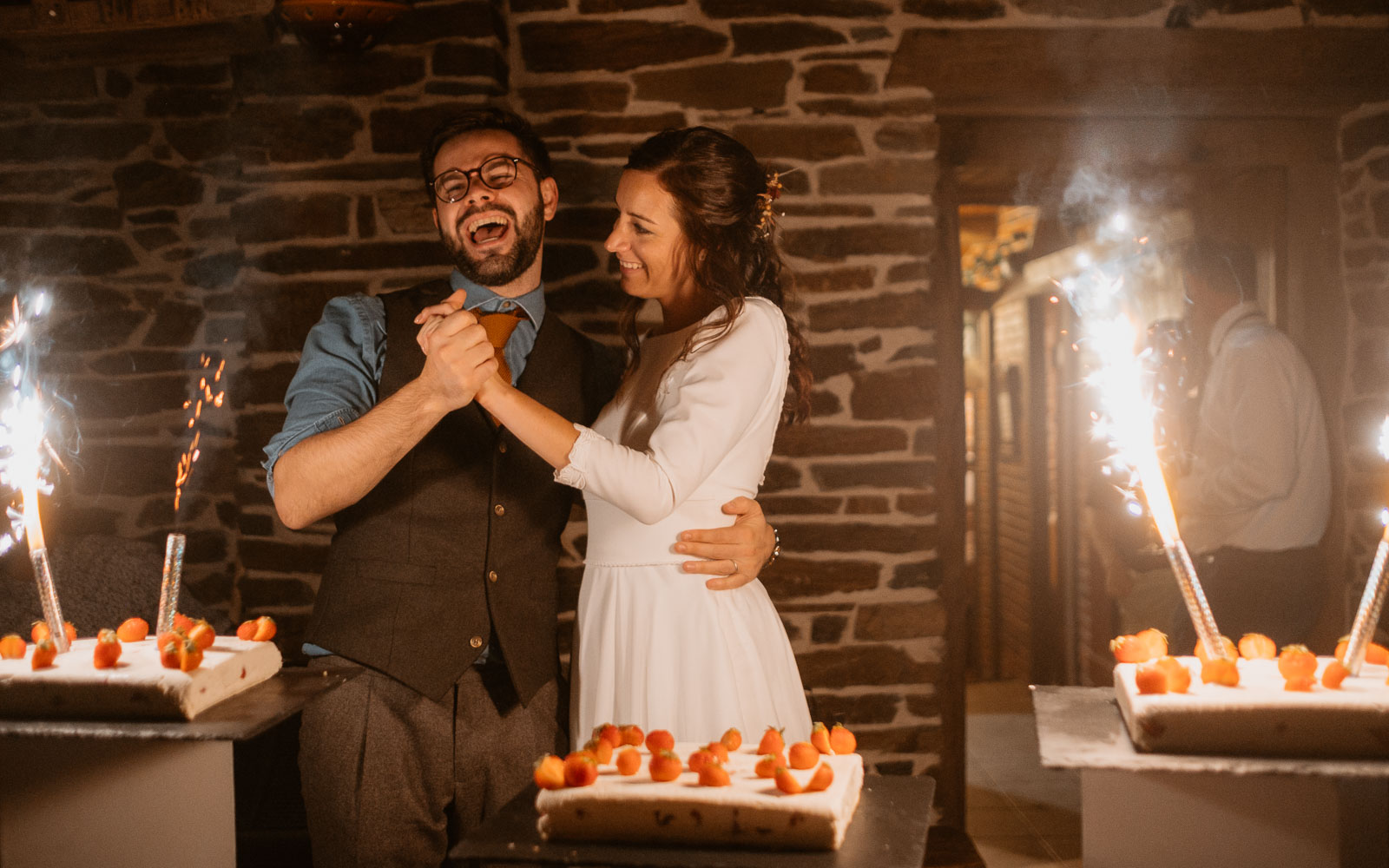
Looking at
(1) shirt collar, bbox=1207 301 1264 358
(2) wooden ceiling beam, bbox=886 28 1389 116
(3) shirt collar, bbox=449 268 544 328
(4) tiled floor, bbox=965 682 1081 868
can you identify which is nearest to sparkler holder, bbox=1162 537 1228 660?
(3) shirt collar, bbox=449 268 544 328

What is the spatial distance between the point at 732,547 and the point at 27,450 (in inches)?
48.4

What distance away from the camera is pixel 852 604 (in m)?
3.26

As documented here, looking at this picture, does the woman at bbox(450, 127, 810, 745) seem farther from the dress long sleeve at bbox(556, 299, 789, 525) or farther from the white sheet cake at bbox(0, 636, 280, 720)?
the white sheet cake at bbox(0, 636, 280, 720)

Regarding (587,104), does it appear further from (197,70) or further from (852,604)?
(852,604)

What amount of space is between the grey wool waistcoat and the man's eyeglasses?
0.22m

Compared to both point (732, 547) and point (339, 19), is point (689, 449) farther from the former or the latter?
point (339, 19)

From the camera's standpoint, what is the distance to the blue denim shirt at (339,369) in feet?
6.51

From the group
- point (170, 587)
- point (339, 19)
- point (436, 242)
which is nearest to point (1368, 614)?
point (170, 587)

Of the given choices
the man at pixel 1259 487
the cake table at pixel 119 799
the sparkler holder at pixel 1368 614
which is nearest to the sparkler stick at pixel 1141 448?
the sparkler holder at pixel 1368 614

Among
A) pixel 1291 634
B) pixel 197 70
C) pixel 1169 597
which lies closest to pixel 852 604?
pixel 1169 597

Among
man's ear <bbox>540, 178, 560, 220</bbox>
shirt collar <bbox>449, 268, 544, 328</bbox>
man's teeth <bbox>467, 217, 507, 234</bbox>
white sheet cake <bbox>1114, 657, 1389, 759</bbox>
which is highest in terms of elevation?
man's ear <bbox>540, 178, 560, 220</bbox>

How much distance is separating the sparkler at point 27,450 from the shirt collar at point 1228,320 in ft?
10.4

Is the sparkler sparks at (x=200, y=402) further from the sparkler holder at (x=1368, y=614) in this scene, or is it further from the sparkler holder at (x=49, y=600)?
the sparkler holder at (x=1368, y=614)

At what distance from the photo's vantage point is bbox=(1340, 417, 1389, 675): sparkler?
1490 millimetres
